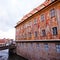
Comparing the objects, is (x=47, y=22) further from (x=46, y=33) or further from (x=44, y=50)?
(x=44, y=50)

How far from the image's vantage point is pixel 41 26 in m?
19.1

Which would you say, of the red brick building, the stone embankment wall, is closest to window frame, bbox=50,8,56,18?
the red brick building

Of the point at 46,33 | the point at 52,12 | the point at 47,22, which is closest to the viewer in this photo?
the point at 52,12

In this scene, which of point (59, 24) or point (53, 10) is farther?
point (53, 10)

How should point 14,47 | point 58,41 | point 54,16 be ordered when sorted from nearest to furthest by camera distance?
point 58,41 → point 54,16 → point 14,47

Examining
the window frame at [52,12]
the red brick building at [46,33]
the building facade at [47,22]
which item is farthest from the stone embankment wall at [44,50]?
the window frame at [52,12]

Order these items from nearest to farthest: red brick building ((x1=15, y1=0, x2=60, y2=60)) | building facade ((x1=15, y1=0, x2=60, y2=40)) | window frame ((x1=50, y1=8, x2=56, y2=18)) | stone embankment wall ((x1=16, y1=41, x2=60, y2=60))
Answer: stone embankment wall ((x1=16, y1=41, x2=60, y2=60))
red brick building ((x1=15, y1=0, x2=60, y2=60))
building facade ((x1=15, y1=0, x2=60, y2=40))
window frame ((x1=50, y1=8, x2=56, y2=18))

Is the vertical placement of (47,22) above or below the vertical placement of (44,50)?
above

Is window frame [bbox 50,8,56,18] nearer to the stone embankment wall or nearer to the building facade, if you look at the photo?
the building facade

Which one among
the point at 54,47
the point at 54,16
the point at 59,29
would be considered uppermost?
the point at 54,16

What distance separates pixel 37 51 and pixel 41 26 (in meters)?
4.93

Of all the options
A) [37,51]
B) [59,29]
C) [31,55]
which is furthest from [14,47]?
[59,29]

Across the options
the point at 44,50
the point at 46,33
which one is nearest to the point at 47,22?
the point at 46,33

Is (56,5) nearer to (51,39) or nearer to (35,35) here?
(51,39)
